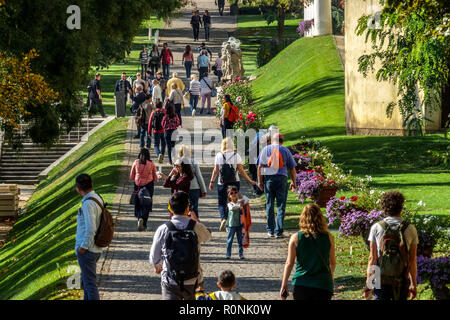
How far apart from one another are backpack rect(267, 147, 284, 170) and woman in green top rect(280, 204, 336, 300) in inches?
248

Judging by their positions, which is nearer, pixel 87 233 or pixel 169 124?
pixel 87 233

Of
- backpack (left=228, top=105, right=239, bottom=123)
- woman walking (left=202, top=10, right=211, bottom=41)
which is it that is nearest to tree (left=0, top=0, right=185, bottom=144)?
backpack (left=228, top=105, right=239, bottom=123)

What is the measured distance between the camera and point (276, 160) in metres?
15.9

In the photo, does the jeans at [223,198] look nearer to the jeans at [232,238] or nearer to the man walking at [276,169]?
the man walking at [276,169]

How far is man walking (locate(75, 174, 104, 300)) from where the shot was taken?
1102 cm

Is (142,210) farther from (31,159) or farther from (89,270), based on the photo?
(31,159)

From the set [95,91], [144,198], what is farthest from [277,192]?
[95,91]

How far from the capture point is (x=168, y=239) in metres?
9.70

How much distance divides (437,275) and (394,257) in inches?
62.6

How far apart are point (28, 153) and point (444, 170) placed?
20060 mm

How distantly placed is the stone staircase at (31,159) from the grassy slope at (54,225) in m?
2.50

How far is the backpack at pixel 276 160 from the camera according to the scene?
15.9m

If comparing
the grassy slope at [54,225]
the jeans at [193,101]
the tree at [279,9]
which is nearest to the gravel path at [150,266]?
the grassy slope at [54,225]
